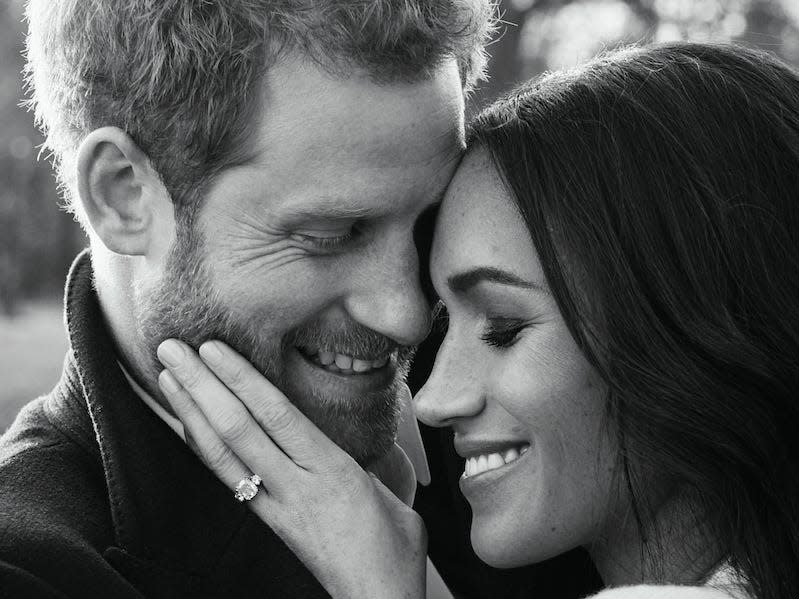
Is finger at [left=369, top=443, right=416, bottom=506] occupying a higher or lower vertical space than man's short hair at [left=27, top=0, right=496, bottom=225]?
lower

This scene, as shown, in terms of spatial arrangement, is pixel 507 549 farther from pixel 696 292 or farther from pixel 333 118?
pixel 333 118

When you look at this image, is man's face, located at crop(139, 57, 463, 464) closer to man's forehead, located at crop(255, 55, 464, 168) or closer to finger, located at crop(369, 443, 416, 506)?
man's forehead, located at crop(255, 55, 464, 168)

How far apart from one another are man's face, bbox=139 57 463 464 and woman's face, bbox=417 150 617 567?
0.13m

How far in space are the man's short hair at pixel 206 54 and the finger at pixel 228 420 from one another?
16.4 inches

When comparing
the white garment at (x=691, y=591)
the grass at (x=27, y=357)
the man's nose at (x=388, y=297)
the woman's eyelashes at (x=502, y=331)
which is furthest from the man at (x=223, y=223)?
the grass at (x=27, y=357)

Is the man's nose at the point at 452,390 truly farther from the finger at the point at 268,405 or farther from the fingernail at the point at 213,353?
the fingernail at the point at 213,353

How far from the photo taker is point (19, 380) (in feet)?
33.3

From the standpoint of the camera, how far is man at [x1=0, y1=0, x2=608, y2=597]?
2.50 metres

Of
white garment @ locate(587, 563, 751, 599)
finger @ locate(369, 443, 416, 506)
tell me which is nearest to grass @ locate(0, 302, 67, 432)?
→ finger @ locate(369, 443, 416, 506)

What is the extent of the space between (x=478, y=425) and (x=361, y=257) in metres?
0.53

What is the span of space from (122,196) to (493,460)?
1.20 m

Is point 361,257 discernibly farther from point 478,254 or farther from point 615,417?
point 615,417

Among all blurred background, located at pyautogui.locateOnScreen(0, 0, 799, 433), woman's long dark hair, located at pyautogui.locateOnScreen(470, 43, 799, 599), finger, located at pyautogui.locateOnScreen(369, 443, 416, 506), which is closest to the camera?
woman's long dark hair, located at pyautogui.locateOnScreen(470, 43, 799, 599)

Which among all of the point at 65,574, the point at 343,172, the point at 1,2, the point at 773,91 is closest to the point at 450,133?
the point at 343,172
